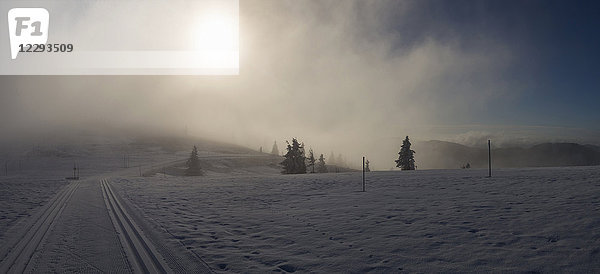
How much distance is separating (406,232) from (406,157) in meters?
55.2

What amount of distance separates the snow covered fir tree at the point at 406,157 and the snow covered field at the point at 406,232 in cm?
4418

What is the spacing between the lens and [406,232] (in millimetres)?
10977

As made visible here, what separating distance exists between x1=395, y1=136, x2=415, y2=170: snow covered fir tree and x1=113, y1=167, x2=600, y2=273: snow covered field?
44182 mm

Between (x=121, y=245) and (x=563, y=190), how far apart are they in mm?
21138

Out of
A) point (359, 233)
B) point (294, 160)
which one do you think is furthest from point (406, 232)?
point (294, 160)

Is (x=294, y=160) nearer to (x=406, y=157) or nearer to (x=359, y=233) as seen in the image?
(x=406, y=157)

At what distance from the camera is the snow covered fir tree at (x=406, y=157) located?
6322 centimetres

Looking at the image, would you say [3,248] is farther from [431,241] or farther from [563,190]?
[563,190]

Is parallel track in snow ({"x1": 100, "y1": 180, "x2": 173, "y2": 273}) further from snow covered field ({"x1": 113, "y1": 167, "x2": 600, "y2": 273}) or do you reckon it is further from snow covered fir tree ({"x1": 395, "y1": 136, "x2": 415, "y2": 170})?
snow covered fir tree ({"x1": 395, "y1": 136, "x2": 415, "y2": 170})

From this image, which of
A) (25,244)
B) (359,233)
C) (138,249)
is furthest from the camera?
(359,233)

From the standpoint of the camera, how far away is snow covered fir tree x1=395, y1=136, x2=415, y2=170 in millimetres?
63219

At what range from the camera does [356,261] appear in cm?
839

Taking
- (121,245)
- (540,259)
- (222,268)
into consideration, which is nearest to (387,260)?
(540,259)

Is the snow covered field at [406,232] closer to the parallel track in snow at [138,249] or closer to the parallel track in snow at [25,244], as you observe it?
the parallel track in snow at [138,249]
